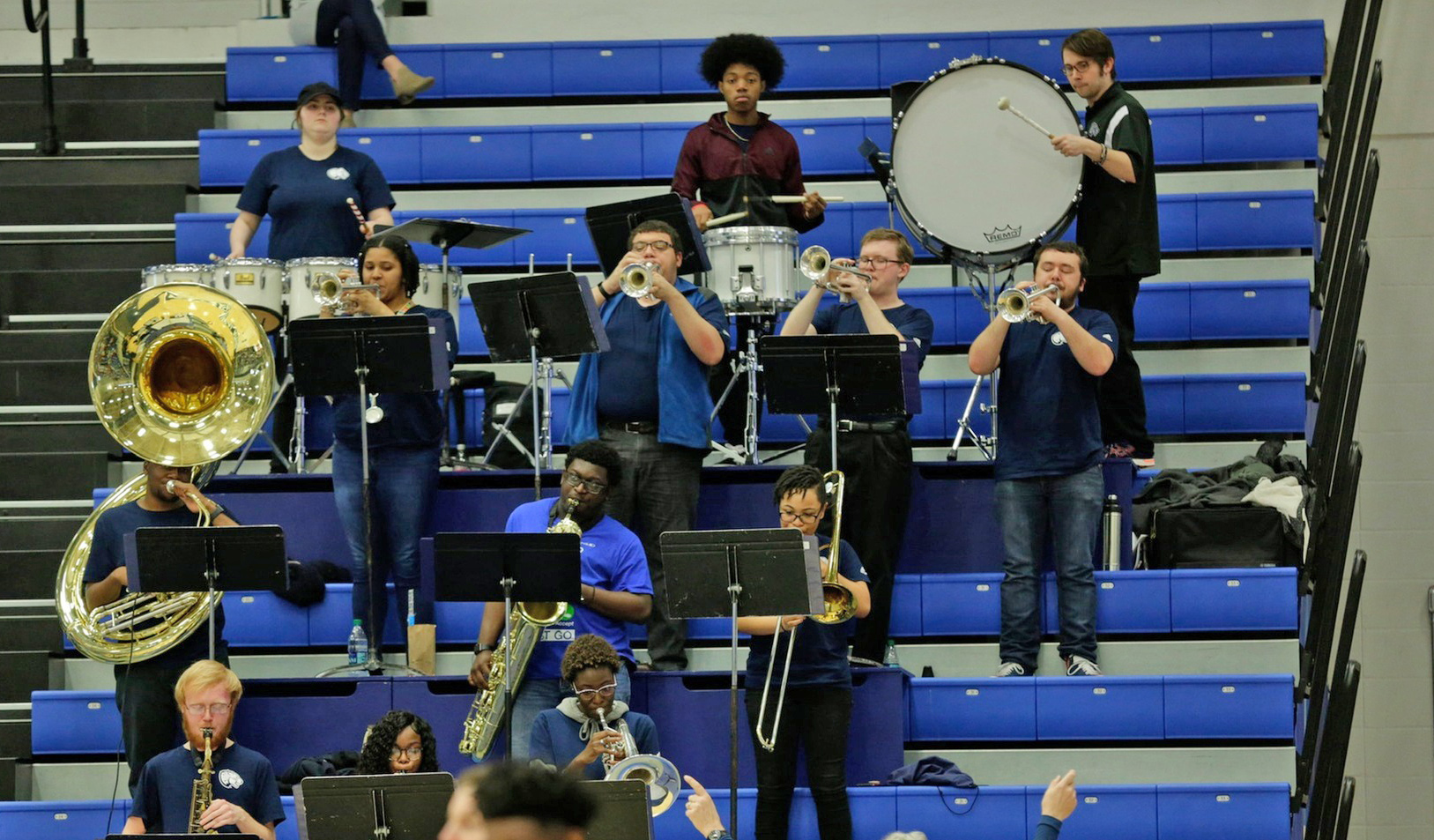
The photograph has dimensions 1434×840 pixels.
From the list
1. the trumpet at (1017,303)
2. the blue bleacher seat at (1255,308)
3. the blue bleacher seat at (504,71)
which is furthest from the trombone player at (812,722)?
the blue bleacher seat at (504,71)

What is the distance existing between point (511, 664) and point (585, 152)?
4.56m

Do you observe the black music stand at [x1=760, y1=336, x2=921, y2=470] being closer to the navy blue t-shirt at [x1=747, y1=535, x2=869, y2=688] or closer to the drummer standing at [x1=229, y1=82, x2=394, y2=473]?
the navy blue t-shirt at [x1=747, y1=535, x2=869, y2=688]

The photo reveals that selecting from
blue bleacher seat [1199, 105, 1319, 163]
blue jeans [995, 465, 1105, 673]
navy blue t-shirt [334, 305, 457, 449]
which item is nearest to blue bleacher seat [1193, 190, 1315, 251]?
blue bleacher seat [1199, 105, 1319, 163]

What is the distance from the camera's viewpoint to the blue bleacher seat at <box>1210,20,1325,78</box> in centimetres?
1056

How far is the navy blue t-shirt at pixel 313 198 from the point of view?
8.90 meters

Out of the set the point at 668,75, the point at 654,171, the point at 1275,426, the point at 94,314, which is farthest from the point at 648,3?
the point at 1275,426

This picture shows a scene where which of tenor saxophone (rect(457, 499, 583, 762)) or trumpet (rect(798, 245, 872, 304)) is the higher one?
trumpet (rect(798, 245, 872, 304))

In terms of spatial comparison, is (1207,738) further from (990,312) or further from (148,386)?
(148,386)

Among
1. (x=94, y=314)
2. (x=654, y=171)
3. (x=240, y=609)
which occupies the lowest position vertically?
(x=240, y=609)

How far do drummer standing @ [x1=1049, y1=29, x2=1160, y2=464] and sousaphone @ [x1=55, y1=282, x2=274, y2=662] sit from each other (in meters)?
3.33

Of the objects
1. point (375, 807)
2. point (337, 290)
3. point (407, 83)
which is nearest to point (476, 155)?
point (407, 83)

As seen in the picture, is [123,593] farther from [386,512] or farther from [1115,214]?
[1115,214]

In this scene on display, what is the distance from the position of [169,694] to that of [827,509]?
2.36 metres

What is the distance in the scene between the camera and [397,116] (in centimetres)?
1107
